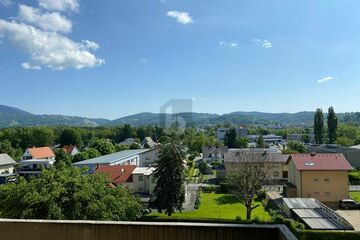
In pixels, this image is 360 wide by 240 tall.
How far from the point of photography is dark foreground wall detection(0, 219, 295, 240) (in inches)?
213

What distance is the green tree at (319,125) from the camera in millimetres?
69412

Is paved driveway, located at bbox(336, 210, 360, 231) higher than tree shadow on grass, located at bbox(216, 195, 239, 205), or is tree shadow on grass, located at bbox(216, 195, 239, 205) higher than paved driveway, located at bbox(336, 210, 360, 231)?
paved driveway, located at bbox(336, 210, 360, 231)

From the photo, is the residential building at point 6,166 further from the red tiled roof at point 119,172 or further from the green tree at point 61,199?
the green tree at point 61,199

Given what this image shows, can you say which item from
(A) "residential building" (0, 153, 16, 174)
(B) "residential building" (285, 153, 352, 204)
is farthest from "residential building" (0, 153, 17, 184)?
(B) "residential building" (285, 153, 352, 204)

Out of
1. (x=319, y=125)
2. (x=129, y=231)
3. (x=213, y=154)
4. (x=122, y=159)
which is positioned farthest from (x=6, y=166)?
(x=319, y=125)

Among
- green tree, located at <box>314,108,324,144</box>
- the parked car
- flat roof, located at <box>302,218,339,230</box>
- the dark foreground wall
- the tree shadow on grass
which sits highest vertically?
green tree, located at <box>314,108,324,144</box>

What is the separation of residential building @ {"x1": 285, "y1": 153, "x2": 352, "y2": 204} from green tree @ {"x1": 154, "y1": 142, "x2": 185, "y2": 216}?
12066mm

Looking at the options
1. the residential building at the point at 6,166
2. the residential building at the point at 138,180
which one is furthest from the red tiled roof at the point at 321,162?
the residential building at the point at 6,166

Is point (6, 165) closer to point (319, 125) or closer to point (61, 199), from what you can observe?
point (61, 199)

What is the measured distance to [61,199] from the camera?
42.2 feet

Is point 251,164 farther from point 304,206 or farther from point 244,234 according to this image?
point 244,234

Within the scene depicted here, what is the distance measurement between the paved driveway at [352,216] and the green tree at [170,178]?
469 inches

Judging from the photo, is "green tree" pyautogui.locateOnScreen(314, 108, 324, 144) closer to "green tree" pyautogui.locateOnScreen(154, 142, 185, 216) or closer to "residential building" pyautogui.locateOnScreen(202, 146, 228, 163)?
"residential building" pyautogui.locateOnScreen(202, 146, 228, 163)

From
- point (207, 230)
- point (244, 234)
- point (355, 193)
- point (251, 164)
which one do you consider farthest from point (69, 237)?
point (355, 193)
